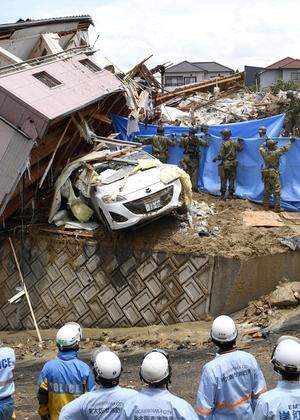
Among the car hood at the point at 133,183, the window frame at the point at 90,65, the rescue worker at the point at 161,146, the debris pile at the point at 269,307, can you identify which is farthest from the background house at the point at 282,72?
the debris pile at the point at 269,307

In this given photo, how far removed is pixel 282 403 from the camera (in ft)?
11.1

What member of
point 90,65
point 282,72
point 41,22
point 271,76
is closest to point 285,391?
point 90,65

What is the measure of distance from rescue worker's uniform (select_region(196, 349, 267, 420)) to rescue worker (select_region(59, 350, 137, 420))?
76cm

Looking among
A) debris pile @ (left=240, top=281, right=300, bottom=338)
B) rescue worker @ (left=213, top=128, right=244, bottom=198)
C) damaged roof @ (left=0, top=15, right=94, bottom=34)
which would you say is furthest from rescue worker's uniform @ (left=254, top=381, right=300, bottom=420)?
damaged roof @ (left=0, top=15, right=94, bottom=34)

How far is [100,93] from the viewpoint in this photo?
1291cm

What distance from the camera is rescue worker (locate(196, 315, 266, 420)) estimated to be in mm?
4148

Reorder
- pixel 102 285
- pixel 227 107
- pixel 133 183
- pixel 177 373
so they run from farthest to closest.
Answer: pixel 227 107 → pixel 102 285 → pixel 133 183 → pixel 177 373

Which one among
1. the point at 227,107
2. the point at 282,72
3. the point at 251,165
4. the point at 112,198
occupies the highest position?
the point at 112,198

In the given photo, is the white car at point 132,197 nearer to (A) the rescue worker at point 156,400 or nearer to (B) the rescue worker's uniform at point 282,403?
(A) the rescue worker at point 156,400

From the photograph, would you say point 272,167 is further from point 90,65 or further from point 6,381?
point 6,381

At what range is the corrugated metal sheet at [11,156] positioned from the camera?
10.0 metres

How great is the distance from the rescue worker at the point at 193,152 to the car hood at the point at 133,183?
2.93 m

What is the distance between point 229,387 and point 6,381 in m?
2.15

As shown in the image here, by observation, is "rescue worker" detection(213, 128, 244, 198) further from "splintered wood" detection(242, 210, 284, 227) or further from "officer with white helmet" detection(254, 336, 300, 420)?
"officer with white helmet" detection(254, 336, 300, 420)
